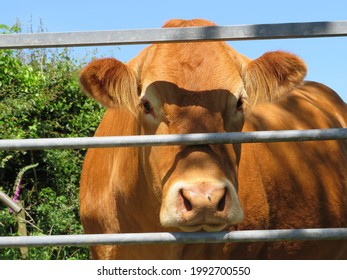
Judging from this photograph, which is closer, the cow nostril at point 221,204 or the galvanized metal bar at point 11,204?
the cow nostril at point 221,204

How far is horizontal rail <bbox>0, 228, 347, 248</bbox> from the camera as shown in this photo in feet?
9.50

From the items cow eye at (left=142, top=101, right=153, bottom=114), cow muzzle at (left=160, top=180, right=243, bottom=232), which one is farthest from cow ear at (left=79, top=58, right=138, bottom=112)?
cow muzzle at (left=160, top=180, right=243, bottom=232)

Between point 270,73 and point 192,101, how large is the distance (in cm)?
76

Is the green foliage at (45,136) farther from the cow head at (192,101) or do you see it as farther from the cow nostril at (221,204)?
the cow nostril at (221,204)

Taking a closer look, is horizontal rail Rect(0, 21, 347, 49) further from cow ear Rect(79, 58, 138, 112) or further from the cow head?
cow ear Rect(79, 58, 138, 112)

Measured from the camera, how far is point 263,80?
4141 millimetres

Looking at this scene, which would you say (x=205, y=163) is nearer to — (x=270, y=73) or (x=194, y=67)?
(x=194, y=67)

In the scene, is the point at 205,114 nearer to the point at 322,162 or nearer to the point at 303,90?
the point at 322,162

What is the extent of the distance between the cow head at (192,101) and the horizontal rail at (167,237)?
0.20m

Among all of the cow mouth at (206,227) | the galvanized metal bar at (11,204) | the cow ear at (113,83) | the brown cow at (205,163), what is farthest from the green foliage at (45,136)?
the cow mouth at (206,227)

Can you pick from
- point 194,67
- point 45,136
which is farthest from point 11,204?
point 194,67

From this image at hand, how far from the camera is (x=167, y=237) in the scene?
9.59 feet

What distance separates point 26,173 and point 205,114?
5.93 metres

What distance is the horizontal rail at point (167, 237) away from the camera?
114 inches
